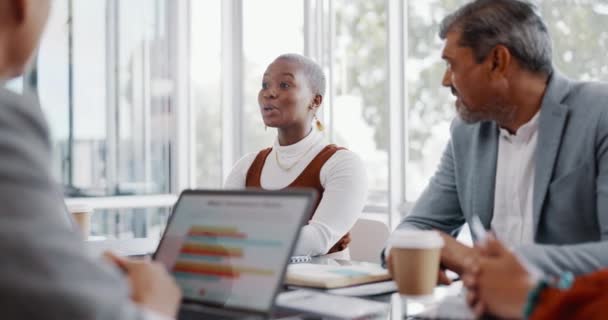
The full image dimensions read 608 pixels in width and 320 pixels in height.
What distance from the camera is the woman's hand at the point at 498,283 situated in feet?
3.14

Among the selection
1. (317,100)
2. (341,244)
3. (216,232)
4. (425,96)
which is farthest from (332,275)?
(425,96)

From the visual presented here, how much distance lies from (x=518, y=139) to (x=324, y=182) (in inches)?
36.0

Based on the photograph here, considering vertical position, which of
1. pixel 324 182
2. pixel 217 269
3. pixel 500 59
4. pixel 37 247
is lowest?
pixel 324 182

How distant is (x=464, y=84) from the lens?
174cm

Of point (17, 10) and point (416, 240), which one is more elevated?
point (17, 10)

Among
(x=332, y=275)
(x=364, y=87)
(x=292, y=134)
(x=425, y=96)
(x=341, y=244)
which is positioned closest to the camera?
(x=332, y=275)

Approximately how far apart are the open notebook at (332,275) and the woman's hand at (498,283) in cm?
37

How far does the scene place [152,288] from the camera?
0.97 m

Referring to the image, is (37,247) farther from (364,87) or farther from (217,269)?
(364,87)

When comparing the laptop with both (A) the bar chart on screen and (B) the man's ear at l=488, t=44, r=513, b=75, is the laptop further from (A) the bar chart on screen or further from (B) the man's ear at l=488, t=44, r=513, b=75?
(B) the man's ear at l=488, t=44, r=513, b=75

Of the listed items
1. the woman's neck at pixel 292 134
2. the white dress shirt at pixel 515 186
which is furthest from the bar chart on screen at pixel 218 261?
the woman's neck at pixel 292 134

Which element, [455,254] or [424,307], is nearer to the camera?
[424,307]

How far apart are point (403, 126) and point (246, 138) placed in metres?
1.55

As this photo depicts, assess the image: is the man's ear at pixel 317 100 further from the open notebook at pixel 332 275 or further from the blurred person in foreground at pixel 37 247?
the blurred person in foreground at pixel 37 247
